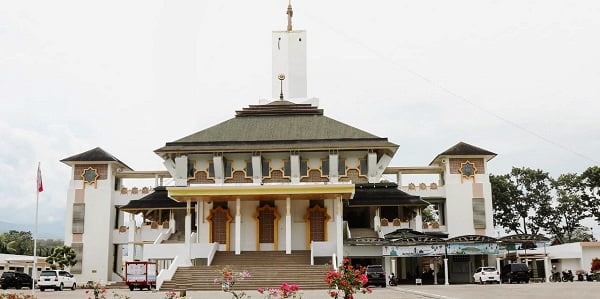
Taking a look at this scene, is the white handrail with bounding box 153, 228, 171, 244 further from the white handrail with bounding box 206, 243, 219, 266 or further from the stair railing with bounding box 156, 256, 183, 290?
the stair railing with bounding box 156, 256, 183, 290

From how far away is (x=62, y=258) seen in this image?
47.6 metres

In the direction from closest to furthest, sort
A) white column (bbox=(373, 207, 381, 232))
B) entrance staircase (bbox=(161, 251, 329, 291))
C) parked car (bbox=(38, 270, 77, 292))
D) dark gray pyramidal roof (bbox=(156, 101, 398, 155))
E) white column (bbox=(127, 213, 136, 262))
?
entrance staircase (bbox=(161, 251, 329, 291)) → parked car (bbox=(38, 270, 77, 292)) → white column (bbox=(373, 207, 381, 232)) → dark gray pyramidal roof (bbox=(156, 101, 398, 155)) → white column (bbox=(127, 213, 136, 262))

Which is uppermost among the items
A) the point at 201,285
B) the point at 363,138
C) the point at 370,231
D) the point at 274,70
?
the point at 274,70

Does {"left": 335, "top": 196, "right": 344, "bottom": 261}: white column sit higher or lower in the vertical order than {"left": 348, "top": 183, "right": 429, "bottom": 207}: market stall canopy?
lower

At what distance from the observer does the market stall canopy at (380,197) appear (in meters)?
41.7

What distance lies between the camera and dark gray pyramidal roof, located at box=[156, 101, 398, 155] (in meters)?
42.7

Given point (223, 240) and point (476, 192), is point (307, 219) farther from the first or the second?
point (476, 192)

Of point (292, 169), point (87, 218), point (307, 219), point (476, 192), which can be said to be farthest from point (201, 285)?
point (476, 192)

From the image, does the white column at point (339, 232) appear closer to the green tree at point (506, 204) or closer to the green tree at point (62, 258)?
the green tree at point (62, 258)

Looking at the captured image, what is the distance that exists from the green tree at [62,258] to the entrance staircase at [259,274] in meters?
16.9

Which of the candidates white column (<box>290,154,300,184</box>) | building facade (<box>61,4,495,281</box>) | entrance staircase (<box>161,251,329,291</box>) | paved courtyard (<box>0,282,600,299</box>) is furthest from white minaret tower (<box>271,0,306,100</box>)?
paved courtyard (<box>0,282,600,299</box>)

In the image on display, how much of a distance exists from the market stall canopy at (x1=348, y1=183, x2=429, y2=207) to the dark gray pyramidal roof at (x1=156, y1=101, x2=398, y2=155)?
104 inches

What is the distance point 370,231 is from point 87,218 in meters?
22.7

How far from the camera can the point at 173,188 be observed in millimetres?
36906
